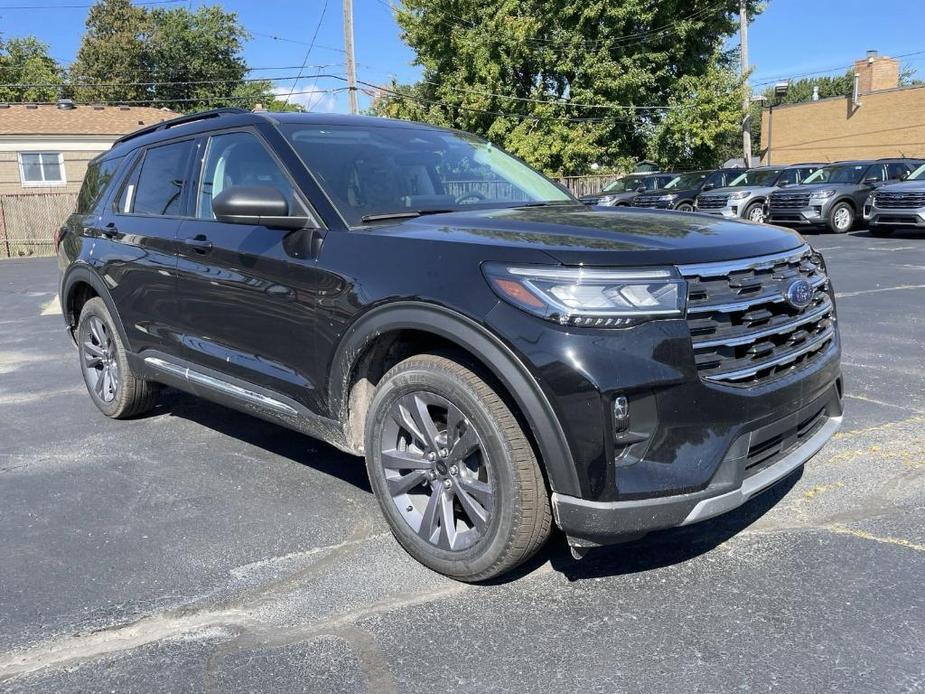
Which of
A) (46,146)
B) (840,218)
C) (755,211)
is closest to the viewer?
(840,218)

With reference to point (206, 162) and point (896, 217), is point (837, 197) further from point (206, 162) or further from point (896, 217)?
point (206, 162)

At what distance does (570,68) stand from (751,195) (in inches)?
489

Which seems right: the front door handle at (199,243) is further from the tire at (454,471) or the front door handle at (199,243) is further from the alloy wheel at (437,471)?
the alloy wheel at (437,471)

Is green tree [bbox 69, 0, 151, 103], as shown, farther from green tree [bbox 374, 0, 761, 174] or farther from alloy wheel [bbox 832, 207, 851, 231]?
alloy wheel [bbox 832, 207, 851, 231]

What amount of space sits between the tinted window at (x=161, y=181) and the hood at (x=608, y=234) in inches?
69.9

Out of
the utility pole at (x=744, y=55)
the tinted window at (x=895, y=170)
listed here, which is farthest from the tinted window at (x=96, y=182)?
the utility pole at (x=744, y=55)

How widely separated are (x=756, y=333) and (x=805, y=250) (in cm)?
69

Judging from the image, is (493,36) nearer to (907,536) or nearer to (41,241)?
(41,241)

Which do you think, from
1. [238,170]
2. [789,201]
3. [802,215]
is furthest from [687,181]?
[238,170]

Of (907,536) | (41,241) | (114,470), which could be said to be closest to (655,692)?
(907,536)

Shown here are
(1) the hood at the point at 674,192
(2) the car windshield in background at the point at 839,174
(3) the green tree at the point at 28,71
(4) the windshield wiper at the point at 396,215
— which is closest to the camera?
(4) the windshield wiper at the point at 396,215

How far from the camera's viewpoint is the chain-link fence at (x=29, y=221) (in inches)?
885

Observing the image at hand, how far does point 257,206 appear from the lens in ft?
10.9

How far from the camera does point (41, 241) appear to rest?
2300 cm
